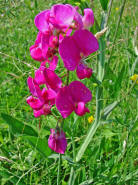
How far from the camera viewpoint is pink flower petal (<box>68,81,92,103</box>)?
749 mm

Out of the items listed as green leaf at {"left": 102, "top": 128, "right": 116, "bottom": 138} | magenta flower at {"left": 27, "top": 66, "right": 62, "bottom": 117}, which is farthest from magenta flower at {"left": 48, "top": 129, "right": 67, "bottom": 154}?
green leaf at {"left": 102, "top": 128, "right": 116, "bottom": 138}

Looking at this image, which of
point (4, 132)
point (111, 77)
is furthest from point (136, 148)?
point (4, 132)

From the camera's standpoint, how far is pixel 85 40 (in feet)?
2.35

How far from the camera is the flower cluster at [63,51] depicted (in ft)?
2.26

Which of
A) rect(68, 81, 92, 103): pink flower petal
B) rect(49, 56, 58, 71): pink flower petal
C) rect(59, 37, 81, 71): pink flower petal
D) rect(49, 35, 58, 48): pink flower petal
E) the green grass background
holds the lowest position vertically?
the green grass background

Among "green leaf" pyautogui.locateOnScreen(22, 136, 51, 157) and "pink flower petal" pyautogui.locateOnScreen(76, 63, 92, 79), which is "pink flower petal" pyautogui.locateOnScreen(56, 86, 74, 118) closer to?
"pink flower petal" pyautogui.locateOnScreen(76, 63, 92, 79)

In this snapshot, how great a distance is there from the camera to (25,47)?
7.78ft

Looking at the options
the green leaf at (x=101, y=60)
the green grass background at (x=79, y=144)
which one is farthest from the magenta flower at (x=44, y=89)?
the green leaf at (x=101, y=60)

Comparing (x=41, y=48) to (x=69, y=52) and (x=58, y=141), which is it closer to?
(x=69, y=52)

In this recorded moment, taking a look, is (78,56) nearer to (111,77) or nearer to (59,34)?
(59,34)

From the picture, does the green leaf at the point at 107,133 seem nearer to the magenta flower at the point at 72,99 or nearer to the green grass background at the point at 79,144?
the green grass background at the point at 79,144

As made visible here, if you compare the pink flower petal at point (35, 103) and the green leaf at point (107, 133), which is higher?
the pink flower petal at point (35, 103)

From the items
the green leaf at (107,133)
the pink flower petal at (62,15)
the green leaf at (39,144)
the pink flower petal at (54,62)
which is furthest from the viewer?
the green leaf at (107,133)

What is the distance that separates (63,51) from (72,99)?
6.4 inches
